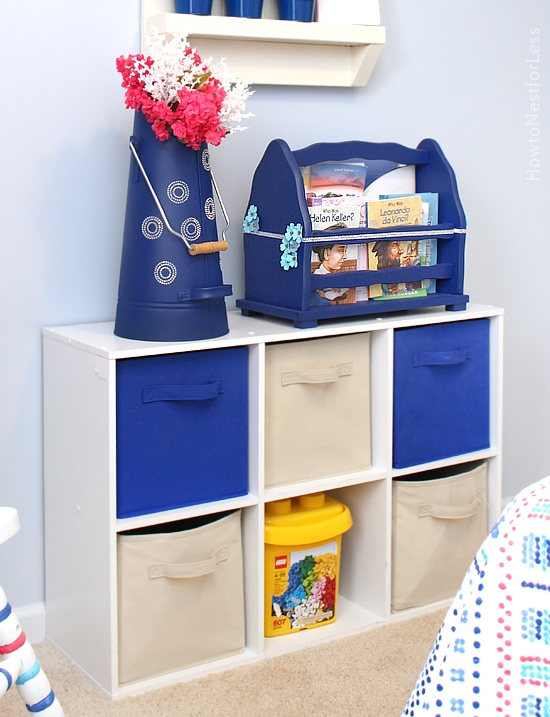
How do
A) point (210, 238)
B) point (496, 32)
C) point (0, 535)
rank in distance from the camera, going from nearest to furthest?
1. point (0, 535)
2. point (210, 238)
3. point (496, 32)

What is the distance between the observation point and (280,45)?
1.96m

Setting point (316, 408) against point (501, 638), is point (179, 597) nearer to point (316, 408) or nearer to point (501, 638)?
point (316, 408)

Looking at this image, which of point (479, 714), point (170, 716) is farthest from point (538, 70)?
point (479, 714)

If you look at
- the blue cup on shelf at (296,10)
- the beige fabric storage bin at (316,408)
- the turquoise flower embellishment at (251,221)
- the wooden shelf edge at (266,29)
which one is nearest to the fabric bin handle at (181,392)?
the beige fabric storage bin at (316,408)

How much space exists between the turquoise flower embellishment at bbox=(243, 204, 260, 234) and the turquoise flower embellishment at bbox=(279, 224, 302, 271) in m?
0.11

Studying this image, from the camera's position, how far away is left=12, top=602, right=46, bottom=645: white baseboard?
1.84 meters

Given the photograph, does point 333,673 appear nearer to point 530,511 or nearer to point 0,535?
→ point 0,535

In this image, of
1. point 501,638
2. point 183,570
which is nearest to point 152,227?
point 183,570

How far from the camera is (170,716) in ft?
5.18

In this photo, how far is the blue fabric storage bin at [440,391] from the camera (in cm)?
192

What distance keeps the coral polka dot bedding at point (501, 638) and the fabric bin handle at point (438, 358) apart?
3.73ft

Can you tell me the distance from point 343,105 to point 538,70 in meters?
0.64

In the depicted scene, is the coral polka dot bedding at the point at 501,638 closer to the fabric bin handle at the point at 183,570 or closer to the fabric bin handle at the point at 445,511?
the fabric bin handle at the point at 183,570

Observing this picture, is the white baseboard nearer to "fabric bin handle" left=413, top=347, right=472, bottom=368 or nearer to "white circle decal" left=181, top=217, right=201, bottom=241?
"white circle decal" left=181, top=217, right=201, bottom=241
